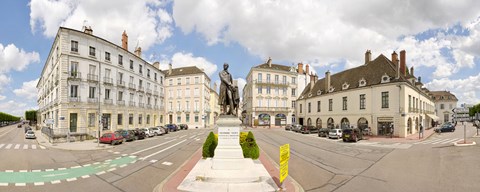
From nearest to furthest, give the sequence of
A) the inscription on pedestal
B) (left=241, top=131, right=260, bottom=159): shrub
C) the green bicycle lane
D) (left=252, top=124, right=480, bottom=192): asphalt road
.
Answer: (left=252, top=124, right=480, bottom=192): asphalt road < the green bicycle lane < the inscription on pedestal < (left=241, top=131, right=260, bottom=159): shrub

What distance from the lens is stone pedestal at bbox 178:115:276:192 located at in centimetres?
741

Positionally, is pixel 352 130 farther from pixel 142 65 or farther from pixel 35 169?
pixel 142 65

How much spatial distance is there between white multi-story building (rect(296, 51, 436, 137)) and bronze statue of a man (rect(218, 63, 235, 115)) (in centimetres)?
2403

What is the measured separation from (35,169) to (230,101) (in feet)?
31.7

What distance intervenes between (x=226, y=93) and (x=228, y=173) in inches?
135

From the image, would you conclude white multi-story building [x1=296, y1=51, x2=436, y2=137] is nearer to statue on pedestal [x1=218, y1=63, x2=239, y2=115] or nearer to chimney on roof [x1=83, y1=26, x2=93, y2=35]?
statue on pedestal [x1=218, y1=63, x2=239, y2=115]

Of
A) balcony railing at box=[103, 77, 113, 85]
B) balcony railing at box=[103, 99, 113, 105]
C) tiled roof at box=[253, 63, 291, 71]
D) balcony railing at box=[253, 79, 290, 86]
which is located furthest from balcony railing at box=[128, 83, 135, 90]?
tiled roof at box=[253, 63, 291, 71]

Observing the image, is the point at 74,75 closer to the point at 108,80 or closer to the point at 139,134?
the point at 108,80

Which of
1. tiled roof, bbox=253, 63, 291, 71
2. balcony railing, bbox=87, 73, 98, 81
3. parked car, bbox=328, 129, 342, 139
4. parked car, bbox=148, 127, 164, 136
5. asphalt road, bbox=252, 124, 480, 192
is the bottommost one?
parked car, bbox=148, 127, 164, 136

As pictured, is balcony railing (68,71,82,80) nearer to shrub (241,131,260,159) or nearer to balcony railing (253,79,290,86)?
shrub (241,131,260,159)

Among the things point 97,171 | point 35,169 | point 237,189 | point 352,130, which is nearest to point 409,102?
point 352,130

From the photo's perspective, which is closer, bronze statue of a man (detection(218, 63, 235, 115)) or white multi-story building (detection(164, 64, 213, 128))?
bronze statue of a man (detection(218, 63, 235, 115))

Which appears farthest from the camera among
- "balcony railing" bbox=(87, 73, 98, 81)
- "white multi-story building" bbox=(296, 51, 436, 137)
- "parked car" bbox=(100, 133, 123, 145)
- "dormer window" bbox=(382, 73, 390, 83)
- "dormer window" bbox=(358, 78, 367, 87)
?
"dormer window" bbox=(358, 78, 367, 87)

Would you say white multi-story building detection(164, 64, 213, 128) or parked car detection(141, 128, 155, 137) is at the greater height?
white multi-story building detection(164, 64, 213, 128)
